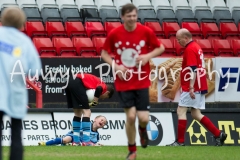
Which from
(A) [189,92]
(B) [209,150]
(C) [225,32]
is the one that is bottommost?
(B) [209,150]

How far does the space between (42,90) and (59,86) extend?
0.39 metres

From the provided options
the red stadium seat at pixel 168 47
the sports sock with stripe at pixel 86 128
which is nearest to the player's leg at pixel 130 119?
the sports sock with stripe at pixel 86 128

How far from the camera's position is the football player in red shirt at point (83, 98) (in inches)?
520

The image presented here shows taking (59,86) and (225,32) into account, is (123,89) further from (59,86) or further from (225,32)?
(225,32)

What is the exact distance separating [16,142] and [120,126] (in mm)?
7730

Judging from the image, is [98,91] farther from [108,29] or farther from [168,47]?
[108,29]

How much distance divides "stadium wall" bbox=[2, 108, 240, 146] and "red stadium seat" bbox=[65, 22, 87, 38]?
5.16m

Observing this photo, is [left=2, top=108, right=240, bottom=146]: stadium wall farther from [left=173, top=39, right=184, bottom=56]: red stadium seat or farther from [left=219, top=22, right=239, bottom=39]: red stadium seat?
[left=219, top=22, right=239, bottom=39]: red stadium seat

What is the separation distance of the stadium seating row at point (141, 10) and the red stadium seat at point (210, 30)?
0.30 metres

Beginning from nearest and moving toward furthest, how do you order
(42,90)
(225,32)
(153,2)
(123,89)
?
(123,89) < (42,90) < (225,32) < (153,2)

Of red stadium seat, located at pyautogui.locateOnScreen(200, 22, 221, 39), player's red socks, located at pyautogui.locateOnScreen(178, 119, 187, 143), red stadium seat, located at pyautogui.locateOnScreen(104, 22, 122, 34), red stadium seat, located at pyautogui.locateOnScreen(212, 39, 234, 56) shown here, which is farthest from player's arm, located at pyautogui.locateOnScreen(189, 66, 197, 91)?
red stadium seat, located at pyautogui.locateOnScreen(200, 22, 221, 39)

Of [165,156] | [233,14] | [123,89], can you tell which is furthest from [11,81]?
[233,14]

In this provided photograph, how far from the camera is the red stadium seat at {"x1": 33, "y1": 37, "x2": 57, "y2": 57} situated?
1798 centimetres

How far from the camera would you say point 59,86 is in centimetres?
1653
